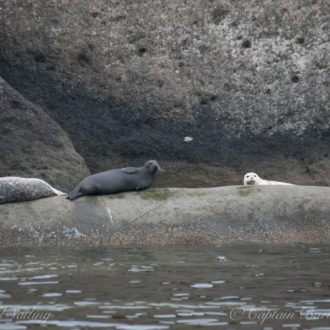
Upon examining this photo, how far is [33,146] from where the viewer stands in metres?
11.6

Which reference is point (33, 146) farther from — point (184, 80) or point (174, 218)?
point (184, 80)

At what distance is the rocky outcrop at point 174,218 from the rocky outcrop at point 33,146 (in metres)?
1.66

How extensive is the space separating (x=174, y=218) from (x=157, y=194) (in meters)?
0.48

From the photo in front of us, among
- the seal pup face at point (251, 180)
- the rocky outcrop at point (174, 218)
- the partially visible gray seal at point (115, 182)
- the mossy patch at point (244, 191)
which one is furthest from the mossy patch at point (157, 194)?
the seal pup face at point (251, 180)

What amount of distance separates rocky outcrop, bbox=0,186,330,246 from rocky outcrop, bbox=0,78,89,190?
1661 mm

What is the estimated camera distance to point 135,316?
17.4 feet

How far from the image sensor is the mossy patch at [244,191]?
390 inches

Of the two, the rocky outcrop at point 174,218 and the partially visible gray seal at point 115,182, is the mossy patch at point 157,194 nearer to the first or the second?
the rocky outcrop at point 174,218

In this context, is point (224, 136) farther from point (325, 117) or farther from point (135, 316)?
point (135, 316)

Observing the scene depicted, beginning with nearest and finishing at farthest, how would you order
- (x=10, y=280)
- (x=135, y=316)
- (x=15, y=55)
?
(x=135, y=316)
(x=10, y=280)
(x=15, y=55)

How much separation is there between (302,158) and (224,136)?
1356 mm

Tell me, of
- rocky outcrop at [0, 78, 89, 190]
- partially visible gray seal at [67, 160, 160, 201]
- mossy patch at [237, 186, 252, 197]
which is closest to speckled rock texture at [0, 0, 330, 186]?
rocky outcrop at [0, 78, 89, 190]

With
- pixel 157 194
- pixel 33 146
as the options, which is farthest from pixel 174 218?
pixel 33 146

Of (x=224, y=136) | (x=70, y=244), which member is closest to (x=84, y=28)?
(x=224, y=136)
